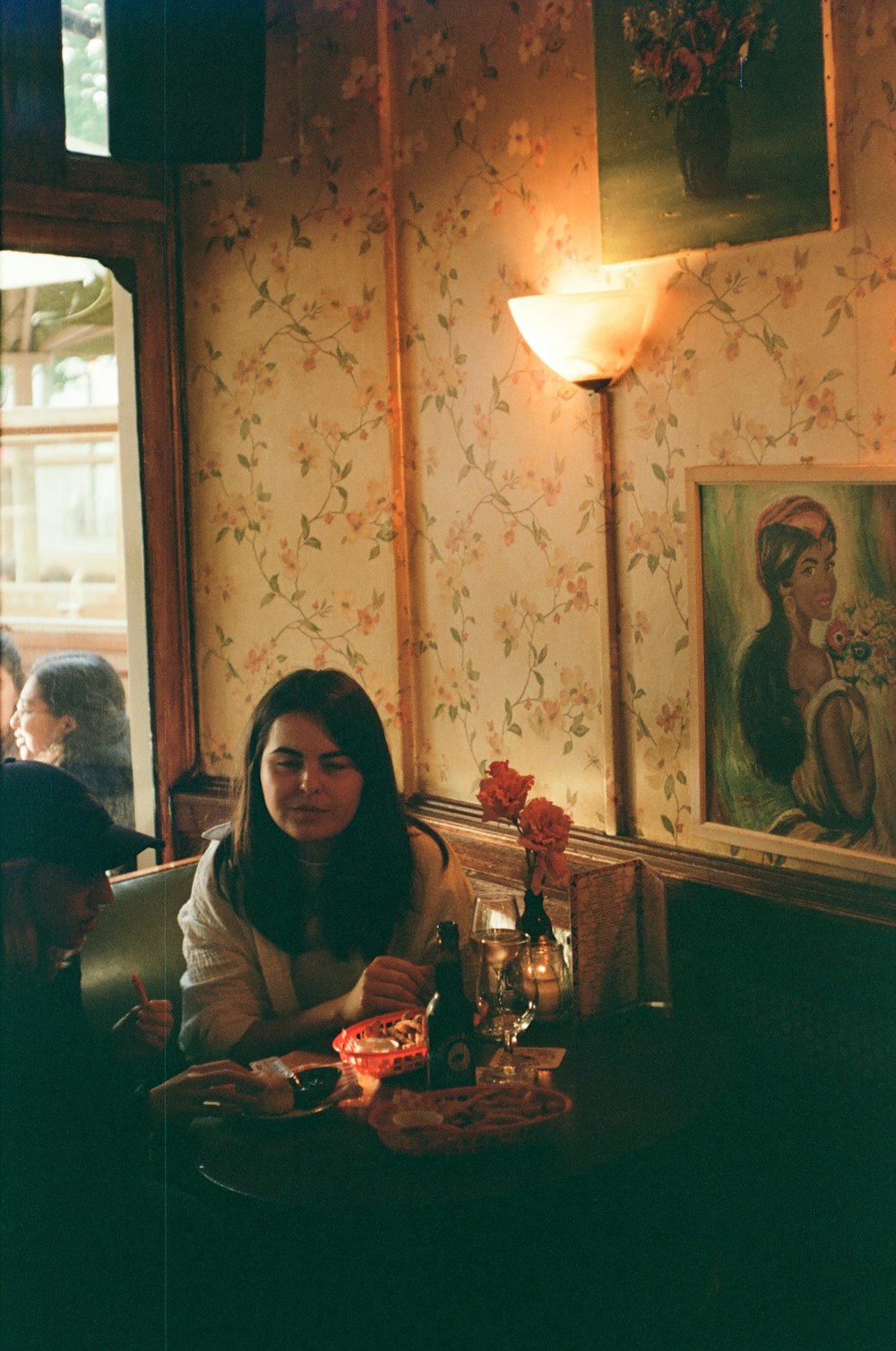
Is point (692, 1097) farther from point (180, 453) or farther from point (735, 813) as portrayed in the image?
point (180, 453)

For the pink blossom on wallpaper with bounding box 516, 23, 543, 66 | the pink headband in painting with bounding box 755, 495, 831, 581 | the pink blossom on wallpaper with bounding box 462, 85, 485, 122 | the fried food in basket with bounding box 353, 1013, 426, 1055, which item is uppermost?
the pink blossom on wallpaper with bounding box 516, 23, 543, 66

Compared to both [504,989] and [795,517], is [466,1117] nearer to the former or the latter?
[504,989]

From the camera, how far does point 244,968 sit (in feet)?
6.91

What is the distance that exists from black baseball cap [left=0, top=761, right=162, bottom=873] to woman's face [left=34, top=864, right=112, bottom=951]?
0.02 metres

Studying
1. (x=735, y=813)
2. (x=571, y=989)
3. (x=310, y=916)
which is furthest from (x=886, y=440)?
(x=310, y=916)

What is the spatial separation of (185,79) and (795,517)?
1.29 meters

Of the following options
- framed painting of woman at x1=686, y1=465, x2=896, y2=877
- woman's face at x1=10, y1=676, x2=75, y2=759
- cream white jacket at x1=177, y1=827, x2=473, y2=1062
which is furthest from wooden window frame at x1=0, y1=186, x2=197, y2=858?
framed painting of woman at x1=686, y1=465, x2=896, y2=877

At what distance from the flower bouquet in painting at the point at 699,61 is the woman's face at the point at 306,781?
121 centimetres

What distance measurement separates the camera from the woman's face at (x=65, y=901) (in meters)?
1.25

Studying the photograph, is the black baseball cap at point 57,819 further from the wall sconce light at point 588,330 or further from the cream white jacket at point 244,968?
the wall sconce light at point 588,330

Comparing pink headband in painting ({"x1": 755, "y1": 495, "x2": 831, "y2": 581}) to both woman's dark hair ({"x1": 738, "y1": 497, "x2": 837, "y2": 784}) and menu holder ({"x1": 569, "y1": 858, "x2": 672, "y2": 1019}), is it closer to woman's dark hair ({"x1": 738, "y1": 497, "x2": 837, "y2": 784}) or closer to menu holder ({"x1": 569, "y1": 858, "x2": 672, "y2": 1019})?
woman's dark hair ({"x1": 738, "y1": 497, "x2": 837, "y2": 784})

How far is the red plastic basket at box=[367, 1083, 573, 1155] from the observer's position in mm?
1660

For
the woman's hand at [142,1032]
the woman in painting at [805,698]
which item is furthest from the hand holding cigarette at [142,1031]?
the woman in painting at [805,698]

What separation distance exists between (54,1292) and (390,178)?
8.13 ft
